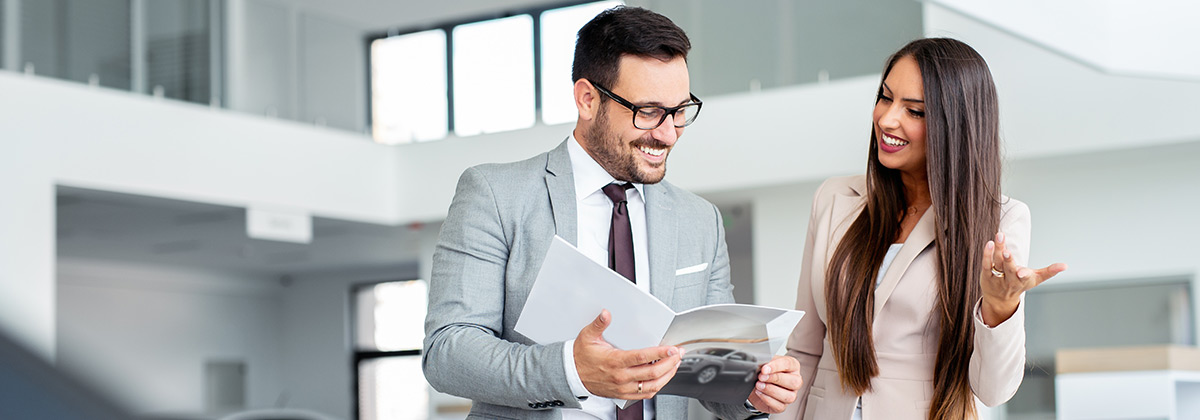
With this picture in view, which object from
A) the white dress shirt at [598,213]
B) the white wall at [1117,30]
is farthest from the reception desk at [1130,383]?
the white dress shirt at [598,213]

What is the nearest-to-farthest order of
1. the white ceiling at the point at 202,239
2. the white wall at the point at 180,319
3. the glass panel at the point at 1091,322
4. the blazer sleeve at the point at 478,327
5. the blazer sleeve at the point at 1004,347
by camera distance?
the blazer sleeve at the point at 478,327, the blazer sleeve at the point at 1004,347, the glass panel at the point at 1091,322, the white ceiling at the point at 202,239, the white wall at the point at 180,319

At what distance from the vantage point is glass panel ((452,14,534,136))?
11125mm

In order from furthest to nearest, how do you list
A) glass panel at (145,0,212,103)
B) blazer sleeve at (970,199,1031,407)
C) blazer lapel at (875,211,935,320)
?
glass panel at (145,0,212,103), blazer lapel at (875,211,935,320), blazer sleeve at (970,199,1031,407)

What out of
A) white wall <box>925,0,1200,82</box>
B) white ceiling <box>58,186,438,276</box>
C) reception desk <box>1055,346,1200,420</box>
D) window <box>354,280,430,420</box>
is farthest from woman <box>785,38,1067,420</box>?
window <box>354,280,430,420</box>

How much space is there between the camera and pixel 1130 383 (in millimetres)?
6105

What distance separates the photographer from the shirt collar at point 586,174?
7.07 feet

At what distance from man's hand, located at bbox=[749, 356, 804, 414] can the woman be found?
0.27 meters

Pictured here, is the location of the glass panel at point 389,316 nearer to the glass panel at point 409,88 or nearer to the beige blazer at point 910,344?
the glass panel at point 409,88

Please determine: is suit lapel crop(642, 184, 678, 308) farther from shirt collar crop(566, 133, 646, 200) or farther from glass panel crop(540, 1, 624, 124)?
glass panel crop(540, 1, 624, 124)

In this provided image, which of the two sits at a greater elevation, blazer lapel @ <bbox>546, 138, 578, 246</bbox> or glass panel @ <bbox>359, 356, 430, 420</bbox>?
blazer lapel @ <bbox>546, 138, 578, 246</bbox>

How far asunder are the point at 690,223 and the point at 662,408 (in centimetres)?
35

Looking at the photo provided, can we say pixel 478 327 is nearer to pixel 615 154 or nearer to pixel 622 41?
pixel 615 154

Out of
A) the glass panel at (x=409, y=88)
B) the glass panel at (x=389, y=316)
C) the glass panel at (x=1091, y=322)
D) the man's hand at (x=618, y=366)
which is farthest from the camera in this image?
the glass panel at (x=389, y=316)

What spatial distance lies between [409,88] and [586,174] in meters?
10.4
